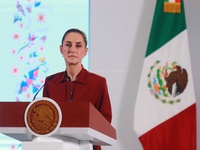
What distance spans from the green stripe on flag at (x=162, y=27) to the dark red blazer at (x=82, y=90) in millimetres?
1423

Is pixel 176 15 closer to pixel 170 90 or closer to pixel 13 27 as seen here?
pixel 170 90

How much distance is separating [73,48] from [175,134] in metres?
1.58

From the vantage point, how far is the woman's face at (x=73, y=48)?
200 cm

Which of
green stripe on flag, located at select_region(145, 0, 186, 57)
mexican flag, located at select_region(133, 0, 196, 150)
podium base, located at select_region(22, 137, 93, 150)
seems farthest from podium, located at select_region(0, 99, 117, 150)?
green stripe on flag, located at select_region(145, 0, 186, 57)

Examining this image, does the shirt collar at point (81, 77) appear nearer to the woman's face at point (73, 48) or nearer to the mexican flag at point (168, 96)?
the woman's face at point (73, 48)

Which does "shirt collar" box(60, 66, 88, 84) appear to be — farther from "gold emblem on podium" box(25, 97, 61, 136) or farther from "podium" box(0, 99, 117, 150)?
"gold emblem on podium" box(25, 97, 61, 136)

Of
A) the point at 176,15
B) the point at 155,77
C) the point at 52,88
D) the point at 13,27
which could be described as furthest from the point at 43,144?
the point at 13,27

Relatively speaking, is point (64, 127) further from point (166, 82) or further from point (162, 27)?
point (162, 27)

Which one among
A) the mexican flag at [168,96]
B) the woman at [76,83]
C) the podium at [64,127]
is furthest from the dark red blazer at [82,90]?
the mexican flag at [168,96]

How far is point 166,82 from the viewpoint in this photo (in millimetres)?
3332

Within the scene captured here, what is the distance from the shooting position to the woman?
1.98m

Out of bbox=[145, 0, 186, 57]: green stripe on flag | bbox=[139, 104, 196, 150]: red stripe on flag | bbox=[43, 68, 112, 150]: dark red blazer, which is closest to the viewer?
bbox=[43, 68, 112, 150]: dark red blazer

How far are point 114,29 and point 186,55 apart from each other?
0.68 meters

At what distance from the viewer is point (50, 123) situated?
1.36 meters
